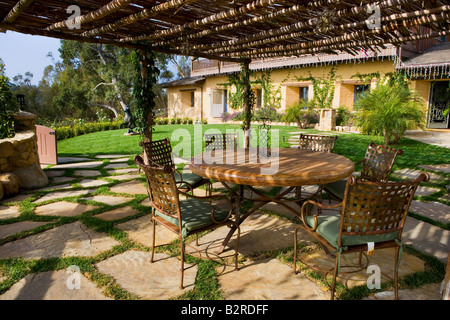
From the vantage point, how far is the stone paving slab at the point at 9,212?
10.2 ft

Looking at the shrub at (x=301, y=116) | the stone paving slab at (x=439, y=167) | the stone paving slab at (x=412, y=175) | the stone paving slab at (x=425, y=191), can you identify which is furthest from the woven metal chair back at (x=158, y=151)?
the shrub at (x=301, y=116)

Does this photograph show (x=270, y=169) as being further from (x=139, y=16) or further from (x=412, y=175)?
(x=412, y=175)

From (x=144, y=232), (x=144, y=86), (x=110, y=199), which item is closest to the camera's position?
(x=144, y=232)

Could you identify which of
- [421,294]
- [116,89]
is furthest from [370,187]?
[116,89]

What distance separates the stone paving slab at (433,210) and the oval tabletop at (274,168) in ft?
4.00

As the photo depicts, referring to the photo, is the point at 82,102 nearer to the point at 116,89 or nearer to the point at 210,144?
the point at 116,89

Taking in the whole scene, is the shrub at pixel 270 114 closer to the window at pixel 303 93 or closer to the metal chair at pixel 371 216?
the window at pixel 303 93

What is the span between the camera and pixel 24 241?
8.27 ft

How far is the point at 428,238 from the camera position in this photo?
2562 millimetres

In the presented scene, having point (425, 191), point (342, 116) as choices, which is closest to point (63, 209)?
point (425, 191)

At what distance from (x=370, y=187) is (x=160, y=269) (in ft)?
5.02

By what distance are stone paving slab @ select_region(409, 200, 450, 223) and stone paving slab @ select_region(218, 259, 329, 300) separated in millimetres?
1943

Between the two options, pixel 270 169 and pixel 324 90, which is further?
pixel 324 90

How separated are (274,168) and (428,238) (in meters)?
1.54
